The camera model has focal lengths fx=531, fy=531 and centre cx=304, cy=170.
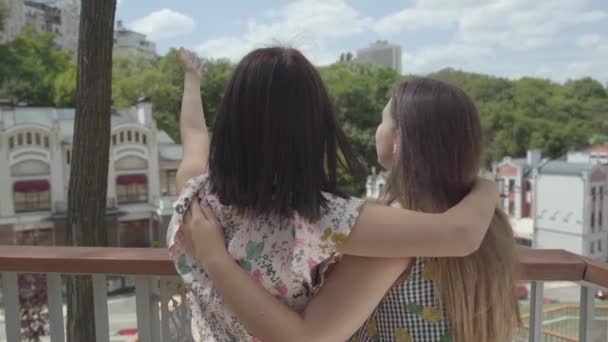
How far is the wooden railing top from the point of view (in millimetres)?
1090

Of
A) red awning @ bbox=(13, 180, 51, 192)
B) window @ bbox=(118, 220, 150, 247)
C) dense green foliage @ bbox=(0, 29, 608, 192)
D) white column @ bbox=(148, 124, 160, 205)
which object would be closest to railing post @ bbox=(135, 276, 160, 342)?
dense green foliage @ bbox=(0, 29, 608, 192)

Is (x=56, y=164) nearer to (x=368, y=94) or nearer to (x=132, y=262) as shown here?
(x=368, y=94)

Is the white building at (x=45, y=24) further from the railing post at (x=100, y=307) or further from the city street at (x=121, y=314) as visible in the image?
the railing post at (x=100, y=307)

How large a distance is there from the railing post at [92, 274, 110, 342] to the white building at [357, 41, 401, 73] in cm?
3094

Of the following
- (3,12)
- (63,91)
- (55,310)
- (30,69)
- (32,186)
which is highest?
(3,12)

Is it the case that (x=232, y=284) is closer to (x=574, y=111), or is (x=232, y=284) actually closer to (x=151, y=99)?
(x=151, y=99)

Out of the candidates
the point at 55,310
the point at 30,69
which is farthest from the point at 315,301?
the point at 30,69

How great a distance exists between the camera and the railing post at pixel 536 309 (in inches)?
46.8

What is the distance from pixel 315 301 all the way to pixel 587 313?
0.78 metres

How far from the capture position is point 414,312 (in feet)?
2.59

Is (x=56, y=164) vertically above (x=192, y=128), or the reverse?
(x=192, y=128)

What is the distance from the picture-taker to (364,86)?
23.7m

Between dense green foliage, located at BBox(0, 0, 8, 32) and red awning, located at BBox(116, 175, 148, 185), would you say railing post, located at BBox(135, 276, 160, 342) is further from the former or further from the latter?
dense green foliage, located at BBox(0, 0, 8, 32)

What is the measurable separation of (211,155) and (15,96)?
19.5 meters
